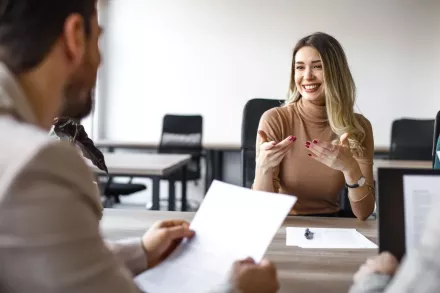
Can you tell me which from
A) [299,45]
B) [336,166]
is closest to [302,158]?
[336,166]

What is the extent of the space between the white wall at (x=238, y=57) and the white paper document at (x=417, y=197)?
14.1 ft

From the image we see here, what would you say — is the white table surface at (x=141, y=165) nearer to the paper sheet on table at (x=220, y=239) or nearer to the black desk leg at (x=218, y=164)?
the black desk leg at (x=218, y=164)

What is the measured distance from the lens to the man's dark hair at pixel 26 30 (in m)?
0.59

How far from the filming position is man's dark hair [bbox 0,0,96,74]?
0.59m

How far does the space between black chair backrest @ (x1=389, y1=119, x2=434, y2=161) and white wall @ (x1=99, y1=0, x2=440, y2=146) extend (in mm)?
812

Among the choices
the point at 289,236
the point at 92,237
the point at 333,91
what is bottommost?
the point at 289,236

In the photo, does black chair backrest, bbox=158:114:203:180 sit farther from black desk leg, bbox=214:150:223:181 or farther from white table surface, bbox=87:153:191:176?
white table surface, bbox=87:153:191:176

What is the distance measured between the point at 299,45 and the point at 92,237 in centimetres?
153

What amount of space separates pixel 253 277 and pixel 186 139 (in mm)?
4024

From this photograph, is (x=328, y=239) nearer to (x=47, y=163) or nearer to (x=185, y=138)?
(x=47, y=163)

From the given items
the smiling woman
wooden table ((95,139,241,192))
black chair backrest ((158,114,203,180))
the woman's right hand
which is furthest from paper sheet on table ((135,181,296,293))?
wooden table ((95,139,241,192))

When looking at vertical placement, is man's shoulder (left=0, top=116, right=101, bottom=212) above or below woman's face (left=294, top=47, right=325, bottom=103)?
below

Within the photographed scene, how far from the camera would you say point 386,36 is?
5.15m

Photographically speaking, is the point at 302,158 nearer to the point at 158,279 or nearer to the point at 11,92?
the point at 158,279
